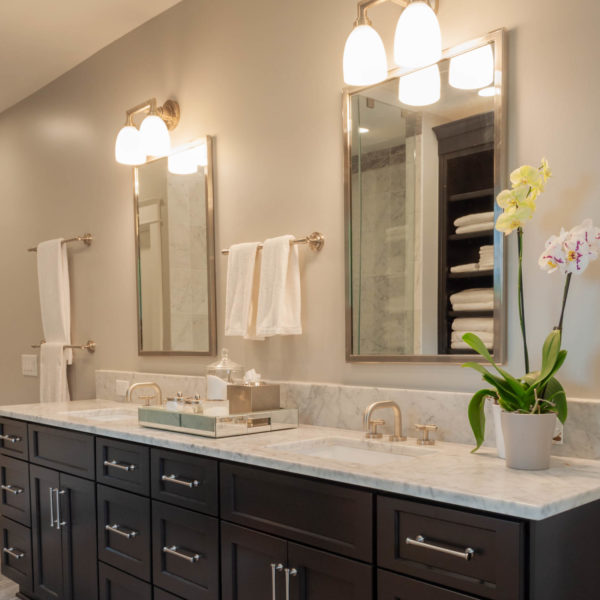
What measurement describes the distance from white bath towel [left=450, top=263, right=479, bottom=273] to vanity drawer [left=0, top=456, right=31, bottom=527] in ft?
5.85

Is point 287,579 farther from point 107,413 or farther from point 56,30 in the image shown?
point 56,30

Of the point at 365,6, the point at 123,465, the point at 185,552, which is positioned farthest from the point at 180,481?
the point at 365,6

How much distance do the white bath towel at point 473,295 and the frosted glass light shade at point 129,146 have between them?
1.52 meters

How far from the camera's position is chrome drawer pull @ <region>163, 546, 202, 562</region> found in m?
1.80

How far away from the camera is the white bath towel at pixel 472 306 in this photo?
1737 mm

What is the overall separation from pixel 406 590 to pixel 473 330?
0.72 metres

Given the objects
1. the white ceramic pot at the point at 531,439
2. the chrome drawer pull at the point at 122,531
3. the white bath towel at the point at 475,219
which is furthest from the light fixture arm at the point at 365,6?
the chrome drawer pull at the point at 122,531

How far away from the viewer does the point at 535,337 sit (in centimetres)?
166

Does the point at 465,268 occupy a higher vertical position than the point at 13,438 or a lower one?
higher

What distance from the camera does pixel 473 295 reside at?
177 centimetres

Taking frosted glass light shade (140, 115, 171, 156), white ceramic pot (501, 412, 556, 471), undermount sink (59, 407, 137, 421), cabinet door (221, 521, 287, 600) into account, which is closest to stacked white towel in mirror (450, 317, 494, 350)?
white ceramic pot (501, 412, 556, 471)

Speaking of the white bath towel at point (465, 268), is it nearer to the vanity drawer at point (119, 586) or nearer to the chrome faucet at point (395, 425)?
the chrome faucet at point (395, 425)

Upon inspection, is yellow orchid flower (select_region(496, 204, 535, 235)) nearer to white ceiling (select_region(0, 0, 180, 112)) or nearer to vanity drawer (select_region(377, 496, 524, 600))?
vanity drawer (select_region(377, 496, 524, 600))

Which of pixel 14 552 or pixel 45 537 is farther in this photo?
pixel 14 552
